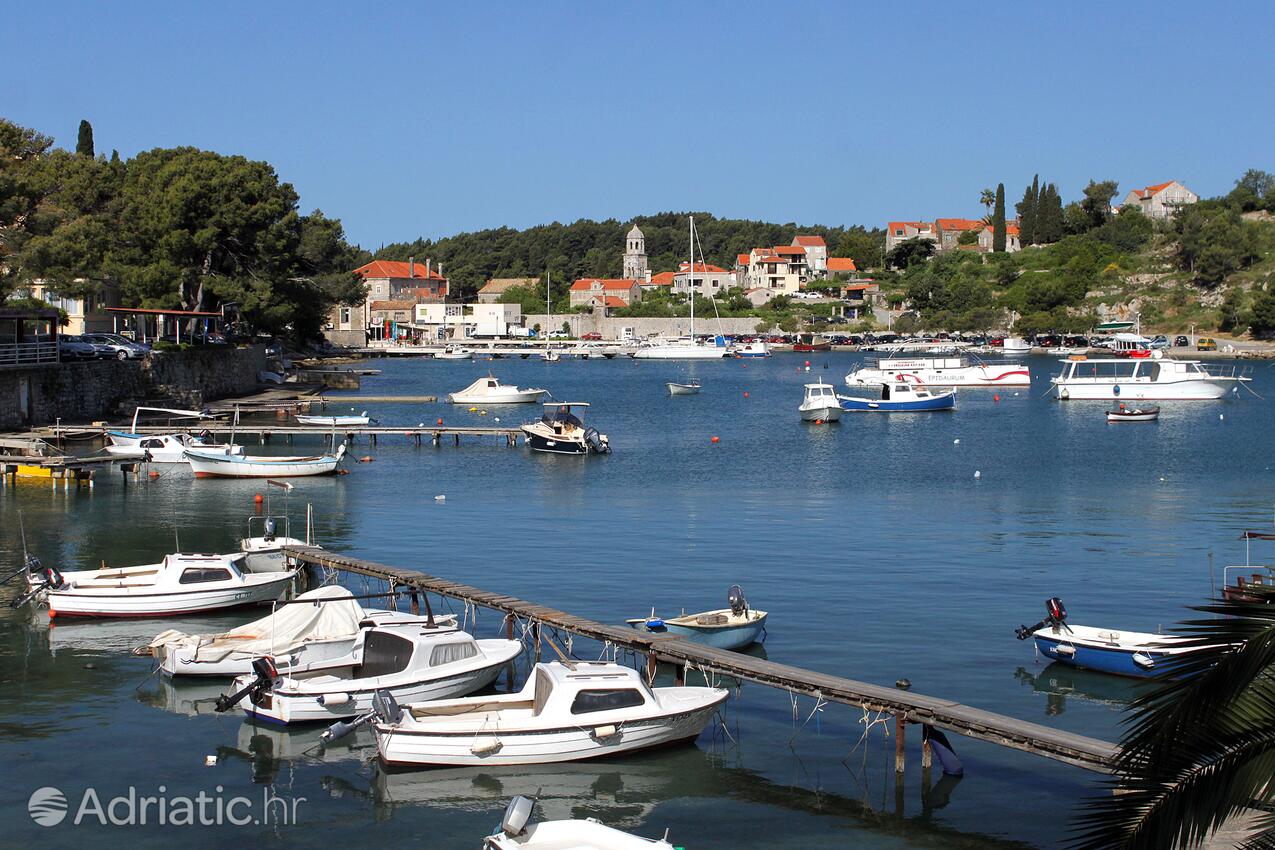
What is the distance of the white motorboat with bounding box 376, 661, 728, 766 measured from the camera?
58.2ft

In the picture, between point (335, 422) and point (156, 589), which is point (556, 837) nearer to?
point (156, 589)

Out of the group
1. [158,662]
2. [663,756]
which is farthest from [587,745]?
[158,662]

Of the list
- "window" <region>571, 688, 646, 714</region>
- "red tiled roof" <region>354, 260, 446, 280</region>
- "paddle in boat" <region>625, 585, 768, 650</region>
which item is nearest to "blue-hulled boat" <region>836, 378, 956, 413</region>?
"paddle in boat" <region>625, 585, 768, 650</region>

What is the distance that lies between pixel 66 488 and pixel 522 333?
477ft

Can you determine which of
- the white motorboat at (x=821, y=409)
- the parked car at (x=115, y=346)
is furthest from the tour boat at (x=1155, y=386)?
the parked car at (x=115, y=346)

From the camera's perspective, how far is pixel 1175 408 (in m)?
82.6

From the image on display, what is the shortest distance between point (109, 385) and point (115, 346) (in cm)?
519

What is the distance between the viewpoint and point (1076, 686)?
863 inches

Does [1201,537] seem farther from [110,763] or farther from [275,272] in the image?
[275,272]

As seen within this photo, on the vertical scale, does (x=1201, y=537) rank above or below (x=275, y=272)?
below

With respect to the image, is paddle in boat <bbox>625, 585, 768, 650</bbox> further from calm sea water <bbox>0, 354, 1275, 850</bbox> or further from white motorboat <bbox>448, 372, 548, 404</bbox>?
white motorboat <bbox>448, 372, 548, 404</bbox>

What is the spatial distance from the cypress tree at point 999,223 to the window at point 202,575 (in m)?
168

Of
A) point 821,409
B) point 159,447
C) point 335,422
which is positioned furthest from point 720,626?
point 821,409

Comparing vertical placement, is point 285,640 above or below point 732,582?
above
